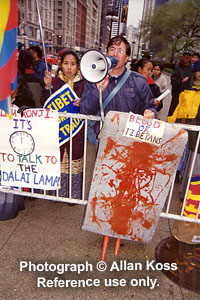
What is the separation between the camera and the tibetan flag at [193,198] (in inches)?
105

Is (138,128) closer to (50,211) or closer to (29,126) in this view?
(29,126)

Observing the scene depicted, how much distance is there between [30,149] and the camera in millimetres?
2605

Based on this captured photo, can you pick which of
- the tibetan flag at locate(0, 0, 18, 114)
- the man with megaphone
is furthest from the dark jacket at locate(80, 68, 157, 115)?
the tibetan flag at locate(0, 0, 18, 114)

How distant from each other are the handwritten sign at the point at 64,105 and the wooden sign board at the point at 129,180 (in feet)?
3.10

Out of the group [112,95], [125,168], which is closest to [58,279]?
[125,168]

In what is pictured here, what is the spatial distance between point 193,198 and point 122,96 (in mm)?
1286

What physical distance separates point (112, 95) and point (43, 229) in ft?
5.96

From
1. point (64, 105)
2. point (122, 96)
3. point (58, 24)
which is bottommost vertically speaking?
point (64, 105)

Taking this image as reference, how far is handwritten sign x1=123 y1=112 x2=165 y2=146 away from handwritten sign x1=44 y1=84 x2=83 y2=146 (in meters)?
1.11

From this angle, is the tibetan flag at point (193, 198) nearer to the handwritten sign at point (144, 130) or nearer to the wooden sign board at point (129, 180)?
the wooden sign board at point (129, 180)

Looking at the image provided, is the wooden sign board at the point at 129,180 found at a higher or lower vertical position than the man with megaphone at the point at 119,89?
lower

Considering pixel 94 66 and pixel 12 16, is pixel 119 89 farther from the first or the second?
pixel 12 16

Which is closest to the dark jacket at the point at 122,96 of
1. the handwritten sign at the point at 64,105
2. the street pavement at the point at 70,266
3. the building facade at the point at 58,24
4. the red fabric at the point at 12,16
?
the handwritten sign at the point at 64,105

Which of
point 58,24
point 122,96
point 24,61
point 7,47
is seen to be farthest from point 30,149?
point 58,24
